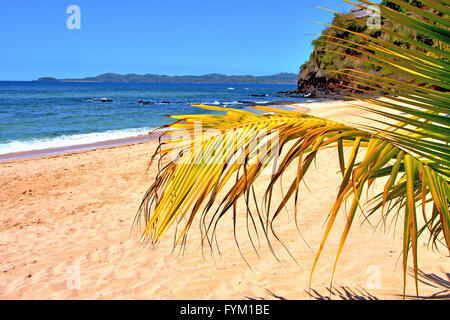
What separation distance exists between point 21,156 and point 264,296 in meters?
12.2

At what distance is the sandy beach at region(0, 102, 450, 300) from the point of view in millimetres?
3010

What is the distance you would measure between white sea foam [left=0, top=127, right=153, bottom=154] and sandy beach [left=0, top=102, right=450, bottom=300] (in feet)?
29.9

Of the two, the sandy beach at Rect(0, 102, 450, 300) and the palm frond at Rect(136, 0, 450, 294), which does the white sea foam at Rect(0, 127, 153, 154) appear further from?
the palm frond at Rect(136, 0, 450, 294)

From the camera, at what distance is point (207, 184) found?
3.79 ft

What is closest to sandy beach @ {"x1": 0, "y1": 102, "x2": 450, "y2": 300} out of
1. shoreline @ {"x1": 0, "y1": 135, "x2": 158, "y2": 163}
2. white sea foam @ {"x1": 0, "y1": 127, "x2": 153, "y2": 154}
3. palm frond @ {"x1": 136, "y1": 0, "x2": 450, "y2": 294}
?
palm frond @ {"x1": 136, "y1": 0, "x2": 450, "y2": 294}

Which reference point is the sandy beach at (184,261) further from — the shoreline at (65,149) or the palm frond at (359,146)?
the shoreline at (65,149)

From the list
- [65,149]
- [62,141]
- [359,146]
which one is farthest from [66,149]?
[359,146]

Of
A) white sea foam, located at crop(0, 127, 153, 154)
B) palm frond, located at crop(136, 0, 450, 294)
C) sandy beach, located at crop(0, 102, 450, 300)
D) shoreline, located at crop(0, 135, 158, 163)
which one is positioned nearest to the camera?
palm frond, located at crop(136, 0, 450, 294)

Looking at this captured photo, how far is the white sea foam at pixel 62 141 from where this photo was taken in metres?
14.1

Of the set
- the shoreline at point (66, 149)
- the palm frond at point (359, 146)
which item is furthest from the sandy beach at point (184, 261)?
the shoreline at point (66, 149)

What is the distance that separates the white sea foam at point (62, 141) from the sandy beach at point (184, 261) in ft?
29.9

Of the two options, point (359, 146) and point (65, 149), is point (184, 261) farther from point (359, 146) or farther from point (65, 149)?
point (65, 149)
